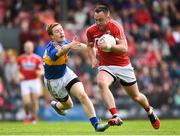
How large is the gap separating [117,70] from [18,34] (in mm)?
12777

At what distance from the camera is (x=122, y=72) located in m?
14.9

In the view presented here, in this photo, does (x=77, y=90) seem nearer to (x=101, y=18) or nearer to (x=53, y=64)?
(x=53, y=64)

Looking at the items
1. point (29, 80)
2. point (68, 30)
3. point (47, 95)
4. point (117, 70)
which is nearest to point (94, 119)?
point (117, 70)

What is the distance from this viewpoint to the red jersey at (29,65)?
2203cm

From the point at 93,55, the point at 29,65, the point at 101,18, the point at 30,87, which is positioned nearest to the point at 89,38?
the point at 93,55

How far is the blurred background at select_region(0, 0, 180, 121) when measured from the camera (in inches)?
983

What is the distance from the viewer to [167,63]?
25750 millimetres

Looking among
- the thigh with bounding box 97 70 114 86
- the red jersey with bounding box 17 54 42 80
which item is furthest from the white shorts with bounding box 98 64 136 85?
the red jersey with bounding box 17 54 42 80

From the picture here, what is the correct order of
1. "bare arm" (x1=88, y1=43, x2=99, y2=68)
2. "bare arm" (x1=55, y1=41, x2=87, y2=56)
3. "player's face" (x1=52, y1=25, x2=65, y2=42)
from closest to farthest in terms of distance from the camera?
"bare arm" (x1=55, y1=41, x2=87, y2=56) < "player's face" (x1=52, y1=25, x2=65, y2=42) < "bare arm" (x1=88, y1=43, x2=99, y2=68)

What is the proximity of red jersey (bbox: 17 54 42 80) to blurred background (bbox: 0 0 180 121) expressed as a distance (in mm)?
2299

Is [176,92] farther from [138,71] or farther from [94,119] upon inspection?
[94,119]

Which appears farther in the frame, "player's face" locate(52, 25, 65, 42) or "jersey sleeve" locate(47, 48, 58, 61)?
"player's face" locate(52, 25, 65, 42)

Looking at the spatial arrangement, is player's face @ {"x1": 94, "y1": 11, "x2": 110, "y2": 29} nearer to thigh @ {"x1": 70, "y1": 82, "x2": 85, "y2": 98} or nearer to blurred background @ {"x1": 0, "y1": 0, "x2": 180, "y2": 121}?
thigh @ {"x1": 70, "y1": 82, "x2": 85, "y2": 98}

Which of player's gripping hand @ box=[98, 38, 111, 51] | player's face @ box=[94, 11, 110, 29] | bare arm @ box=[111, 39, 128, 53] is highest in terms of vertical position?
player's face @ box=[94, 11, 110, 29]
